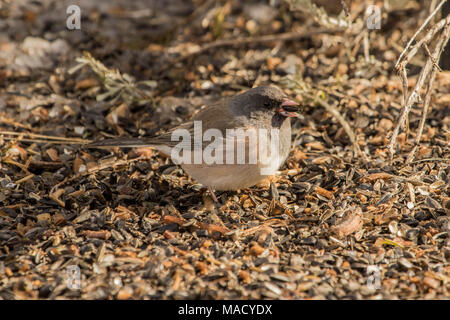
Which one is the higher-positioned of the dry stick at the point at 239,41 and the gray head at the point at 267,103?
the dry stick at the point at 239,41

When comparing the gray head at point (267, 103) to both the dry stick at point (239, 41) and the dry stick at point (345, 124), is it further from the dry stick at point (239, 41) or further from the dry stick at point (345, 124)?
the dry stick at point (239, 41)

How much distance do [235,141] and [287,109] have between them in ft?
1.33

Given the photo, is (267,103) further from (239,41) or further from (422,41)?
(239,41)

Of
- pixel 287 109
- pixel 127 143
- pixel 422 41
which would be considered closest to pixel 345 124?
pixel 287 109

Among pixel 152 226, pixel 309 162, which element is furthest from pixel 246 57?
pixel 152 226

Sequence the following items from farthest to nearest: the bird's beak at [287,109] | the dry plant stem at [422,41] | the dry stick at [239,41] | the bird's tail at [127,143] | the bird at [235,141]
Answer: the dry stick at [239,41] < the bird's tail at [127,143] < the bird's beak at [287,109] < the bird at [235,141] < the dry plant stem at [422,41]

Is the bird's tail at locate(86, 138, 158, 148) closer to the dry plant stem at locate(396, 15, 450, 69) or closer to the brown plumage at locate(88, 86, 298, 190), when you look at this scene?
the brown plumage at locate(88, 86, 298, 190)

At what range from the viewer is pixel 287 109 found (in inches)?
135

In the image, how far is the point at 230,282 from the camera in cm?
272

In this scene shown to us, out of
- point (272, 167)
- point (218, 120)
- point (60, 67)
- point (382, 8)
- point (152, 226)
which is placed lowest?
point (152, 226)

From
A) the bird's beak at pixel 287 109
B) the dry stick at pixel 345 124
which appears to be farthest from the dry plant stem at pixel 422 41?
the dry stick at pixel 345 124

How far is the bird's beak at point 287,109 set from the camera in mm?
3402

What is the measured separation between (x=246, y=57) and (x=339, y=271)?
286 cm

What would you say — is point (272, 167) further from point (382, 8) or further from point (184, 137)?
point (382, 8)
